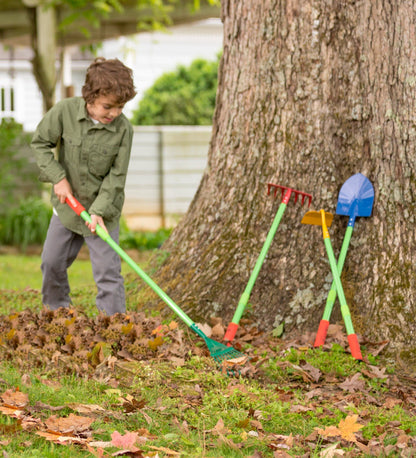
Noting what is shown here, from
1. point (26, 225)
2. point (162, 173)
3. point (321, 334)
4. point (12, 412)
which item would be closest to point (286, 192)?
point (321, 334)

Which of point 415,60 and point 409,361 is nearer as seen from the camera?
point 409,361

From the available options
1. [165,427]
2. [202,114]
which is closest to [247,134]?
[165,427]

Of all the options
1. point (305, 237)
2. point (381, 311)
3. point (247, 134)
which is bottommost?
point (381, 311)

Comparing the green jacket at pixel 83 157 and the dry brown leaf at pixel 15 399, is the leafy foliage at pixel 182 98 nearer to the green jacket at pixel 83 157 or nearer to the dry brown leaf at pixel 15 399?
the green jacket at pixel 83 157

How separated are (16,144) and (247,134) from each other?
6.26 meters

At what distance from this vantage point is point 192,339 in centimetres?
387

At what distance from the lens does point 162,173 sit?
10.7 m

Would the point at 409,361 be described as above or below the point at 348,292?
below

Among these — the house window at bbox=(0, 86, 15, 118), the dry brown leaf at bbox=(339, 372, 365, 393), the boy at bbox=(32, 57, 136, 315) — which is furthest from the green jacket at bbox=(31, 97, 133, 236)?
the house window at bbox=(0, 86, 15, 118)

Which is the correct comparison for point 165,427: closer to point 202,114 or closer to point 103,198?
point 103,198

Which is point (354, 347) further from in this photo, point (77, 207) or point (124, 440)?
point (77, 207)

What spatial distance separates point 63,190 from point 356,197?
1703 mm

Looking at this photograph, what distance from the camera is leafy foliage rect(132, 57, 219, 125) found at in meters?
14.3

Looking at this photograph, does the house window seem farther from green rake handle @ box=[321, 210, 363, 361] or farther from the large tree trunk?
green rake handle @ box=[321, 210, 363, 361]
